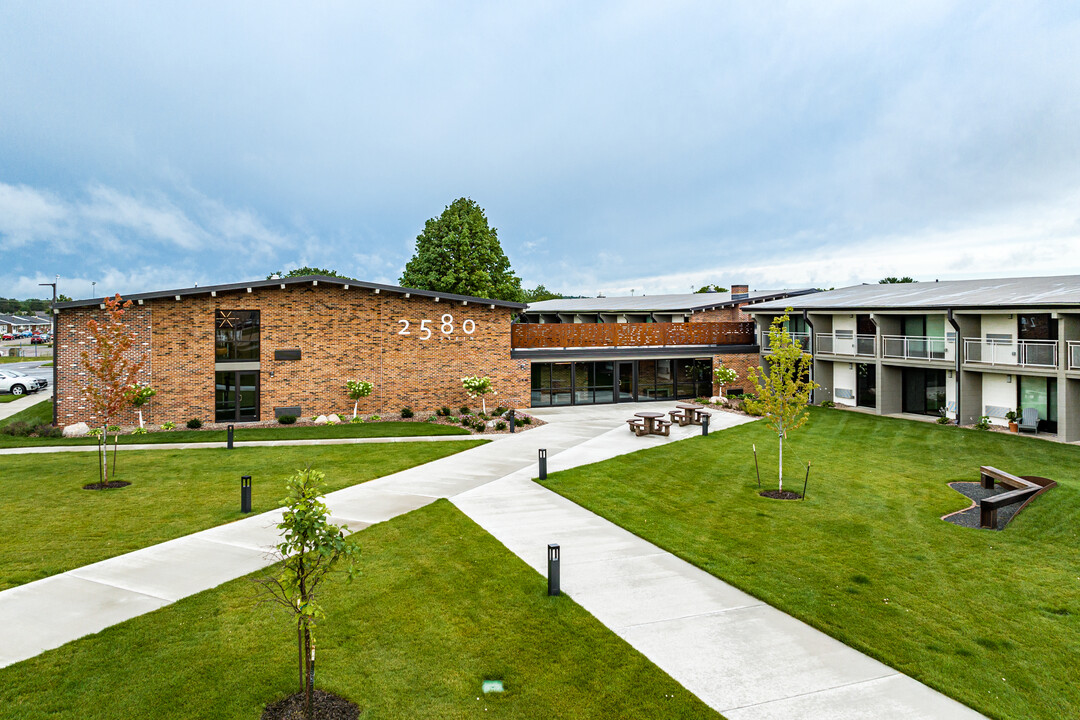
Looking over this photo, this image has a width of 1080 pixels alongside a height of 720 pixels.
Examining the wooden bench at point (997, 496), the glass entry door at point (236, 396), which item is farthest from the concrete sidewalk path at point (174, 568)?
the glass entry door at point (236, 396)

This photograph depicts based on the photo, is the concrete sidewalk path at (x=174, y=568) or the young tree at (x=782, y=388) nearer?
the concrete sidewalk path at (x=174, y=568)

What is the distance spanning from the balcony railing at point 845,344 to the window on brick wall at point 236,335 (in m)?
27.0

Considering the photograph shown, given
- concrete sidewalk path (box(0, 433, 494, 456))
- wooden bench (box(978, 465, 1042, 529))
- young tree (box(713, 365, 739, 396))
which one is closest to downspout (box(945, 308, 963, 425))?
young tree (box(713, 365, 739, 396))

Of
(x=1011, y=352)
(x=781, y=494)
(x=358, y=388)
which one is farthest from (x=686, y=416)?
(x=358, y=388)

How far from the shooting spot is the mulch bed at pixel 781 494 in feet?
47.9

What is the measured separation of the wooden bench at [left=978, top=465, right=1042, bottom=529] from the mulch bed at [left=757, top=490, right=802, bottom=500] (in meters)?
3.56

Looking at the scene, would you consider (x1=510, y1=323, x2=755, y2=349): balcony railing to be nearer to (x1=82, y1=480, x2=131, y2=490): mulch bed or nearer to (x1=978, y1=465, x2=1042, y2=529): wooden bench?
(x1=82, y1=480, x2=131, y2=490): mulch bed

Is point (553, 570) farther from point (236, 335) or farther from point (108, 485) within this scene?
point (236, 335)

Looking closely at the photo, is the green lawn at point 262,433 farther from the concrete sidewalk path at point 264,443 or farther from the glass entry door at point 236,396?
the glass entry door at point 236,396

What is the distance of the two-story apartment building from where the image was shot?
21438 mm

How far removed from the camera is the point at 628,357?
32.3 meters

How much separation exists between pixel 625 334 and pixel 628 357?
1.22m

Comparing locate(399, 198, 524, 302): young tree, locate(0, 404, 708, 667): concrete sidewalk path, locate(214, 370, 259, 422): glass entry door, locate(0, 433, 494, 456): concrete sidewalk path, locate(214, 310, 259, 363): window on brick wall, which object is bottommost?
locate(0, 404, 708, 667): concrete sidewalk path

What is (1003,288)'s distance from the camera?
1021 inches
